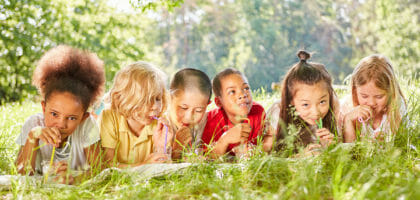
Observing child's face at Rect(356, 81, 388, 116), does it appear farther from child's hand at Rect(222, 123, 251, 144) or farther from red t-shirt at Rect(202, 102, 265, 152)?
child's hand at Rect(222, 123, 251, 144)

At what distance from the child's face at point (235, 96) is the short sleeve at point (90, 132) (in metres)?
1.10

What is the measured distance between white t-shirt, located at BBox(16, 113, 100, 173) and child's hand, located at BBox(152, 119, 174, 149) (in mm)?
440

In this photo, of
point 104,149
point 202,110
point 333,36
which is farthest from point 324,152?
point 333,36

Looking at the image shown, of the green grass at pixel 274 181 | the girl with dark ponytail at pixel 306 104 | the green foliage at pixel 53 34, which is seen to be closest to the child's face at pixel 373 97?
the girl with dark ponytail at pixel 306 104

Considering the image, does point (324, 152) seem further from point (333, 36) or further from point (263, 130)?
point (333, 36)

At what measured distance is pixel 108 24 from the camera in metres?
15.2

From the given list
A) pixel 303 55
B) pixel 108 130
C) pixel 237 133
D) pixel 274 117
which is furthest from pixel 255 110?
pixel 108 130

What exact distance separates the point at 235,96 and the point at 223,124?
0.28 metres

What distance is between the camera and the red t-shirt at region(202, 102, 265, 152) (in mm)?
3592

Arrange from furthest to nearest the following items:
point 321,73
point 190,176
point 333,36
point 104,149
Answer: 1. point 333,36
2. point 321,73
3. point 104,149
4. point 190,176

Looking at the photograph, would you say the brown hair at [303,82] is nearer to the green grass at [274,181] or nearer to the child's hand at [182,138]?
the green grass at [274,181]

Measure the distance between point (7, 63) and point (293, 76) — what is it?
9.01 metres

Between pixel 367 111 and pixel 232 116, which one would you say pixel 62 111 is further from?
pixel 367 111

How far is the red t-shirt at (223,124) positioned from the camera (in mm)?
3592
